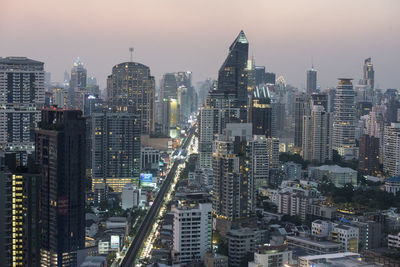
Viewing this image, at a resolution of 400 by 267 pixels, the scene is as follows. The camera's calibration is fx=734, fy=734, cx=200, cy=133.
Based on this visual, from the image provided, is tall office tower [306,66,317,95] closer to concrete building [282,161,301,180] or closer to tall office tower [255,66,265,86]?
tall office tower [255,66,265,86]

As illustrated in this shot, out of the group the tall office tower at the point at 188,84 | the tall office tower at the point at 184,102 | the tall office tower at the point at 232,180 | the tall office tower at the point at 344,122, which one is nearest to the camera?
the tall office tower at the point at 232,180

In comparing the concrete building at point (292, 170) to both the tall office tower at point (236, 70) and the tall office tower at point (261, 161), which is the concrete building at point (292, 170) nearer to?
the tall office tower at point (261, 161)

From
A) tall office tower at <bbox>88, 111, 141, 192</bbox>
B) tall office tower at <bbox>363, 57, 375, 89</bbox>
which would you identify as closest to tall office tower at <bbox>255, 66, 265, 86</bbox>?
tall office tower at <bbox>363, 57, 375, 89</bbox>

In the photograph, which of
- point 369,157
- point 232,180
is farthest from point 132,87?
point 232,180

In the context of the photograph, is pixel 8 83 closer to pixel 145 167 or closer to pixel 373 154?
pixel 145 167

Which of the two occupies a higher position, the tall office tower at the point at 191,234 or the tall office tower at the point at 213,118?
the tall office tower at the point at 213,118

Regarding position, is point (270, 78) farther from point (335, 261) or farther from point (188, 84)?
point (335, 261)

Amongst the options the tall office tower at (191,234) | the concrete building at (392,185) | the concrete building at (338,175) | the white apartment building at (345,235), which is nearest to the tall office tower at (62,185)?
the tall office tower at (191,234)
